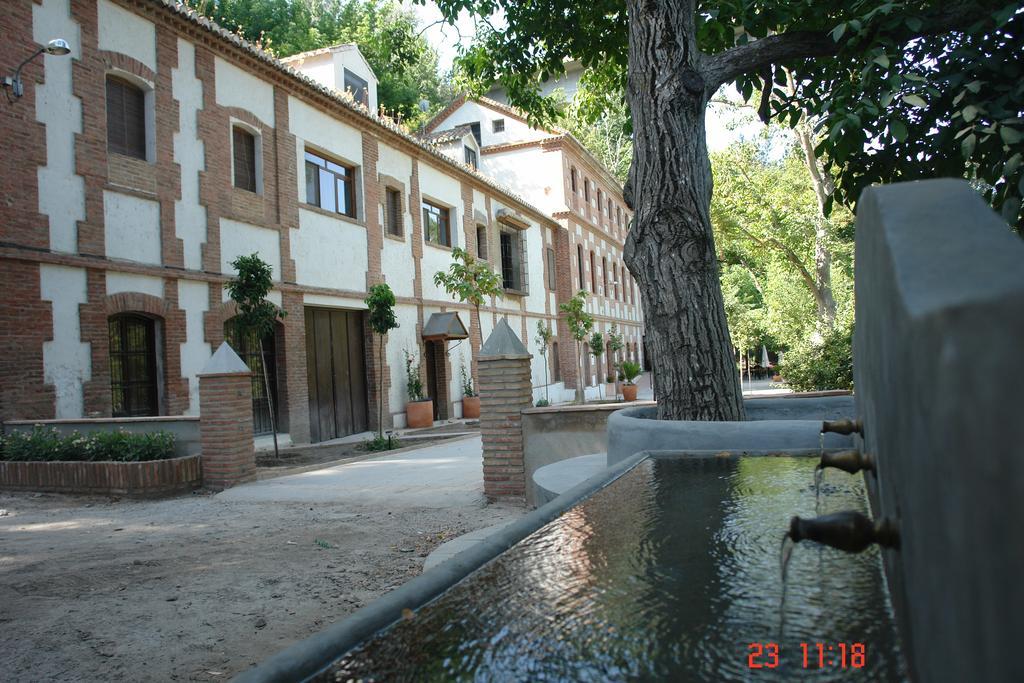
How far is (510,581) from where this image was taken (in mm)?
1935

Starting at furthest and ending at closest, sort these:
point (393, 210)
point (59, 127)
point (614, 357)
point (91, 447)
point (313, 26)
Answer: point (614, 357)
point (313, 26)
point (393, 210)
point (59, 127)
point (91, 447)

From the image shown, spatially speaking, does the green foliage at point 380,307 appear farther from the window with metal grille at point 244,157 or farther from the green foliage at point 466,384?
the green foliage at point 466,384

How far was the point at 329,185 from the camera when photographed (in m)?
16.0

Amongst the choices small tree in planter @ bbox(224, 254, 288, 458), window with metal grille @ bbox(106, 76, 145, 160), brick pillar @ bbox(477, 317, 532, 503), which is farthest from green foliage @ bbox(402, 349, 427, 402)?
brick pillar @ bbox(477, 317, 532, 503)

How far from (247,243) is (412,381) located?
5810 mm

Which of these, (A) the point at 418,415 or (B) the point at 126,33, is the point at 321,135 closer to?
(B) the point at 126,33

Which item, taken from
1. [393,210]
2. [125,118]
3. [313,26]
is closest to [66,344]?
[125,118]

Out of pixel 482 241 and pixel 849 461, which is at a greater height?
pixel 482 241

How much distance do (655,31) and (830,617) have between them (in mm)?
4960

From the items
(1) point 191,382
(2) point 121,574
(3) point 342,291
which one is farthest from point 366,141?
(2) point 121,574

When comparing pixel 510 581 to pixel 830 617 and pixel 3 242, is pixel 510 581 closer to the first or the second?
pixel 830 617

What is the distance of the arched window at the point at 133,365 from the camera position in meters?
10.8

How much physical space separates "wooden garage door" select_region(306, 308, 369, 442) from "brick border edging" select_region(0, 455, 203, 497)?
248 inches

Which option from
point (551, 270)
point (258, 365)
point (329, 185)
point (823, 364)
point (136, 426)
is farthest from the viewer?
point (551, 270)
